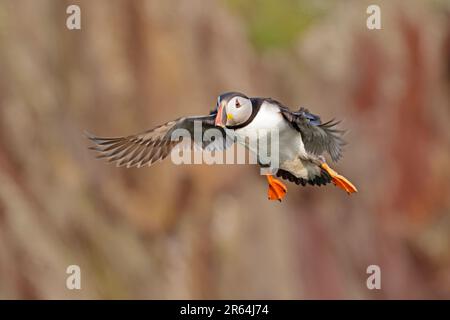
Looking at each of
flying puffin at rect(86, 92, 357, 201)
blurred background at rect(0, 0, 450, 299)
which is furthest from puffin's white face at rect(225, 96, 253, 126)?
blurred background at rect(0, 0, 450, 299)

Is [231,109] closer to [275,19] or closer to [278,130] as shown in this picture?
[278,130]

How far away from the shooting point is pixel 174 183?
14625 mm

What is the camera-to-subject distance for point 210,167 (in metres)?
14.6

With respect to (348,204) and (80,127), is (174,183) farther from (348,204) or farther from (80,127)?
(348,204)

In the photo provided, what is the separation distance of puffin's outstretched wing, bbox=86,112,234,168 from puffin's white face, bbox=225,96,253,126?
890 mm

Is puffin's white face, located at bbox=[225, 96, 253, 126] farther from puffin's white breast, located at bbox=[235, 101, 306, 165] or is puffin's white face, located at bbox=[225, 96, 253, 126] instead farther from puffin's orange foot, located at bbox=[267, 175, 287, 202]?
puffin's orange foot, located at bbox=[267, 175, 287, 202]

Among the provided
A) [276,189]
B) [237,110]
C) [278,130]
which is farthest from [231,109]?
[276,189]

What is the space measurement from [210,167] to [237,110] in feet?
29.5

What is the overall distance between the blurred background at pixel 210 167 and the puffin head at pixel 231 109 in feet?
26.6

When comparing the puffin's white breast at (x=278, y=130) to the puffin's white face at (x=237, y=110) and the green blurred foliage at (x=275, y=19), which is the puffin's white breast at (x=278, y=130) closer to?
the puffin's white face at (x=237, y=110)

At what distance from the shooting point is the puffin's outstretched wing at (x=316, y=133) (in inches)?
233

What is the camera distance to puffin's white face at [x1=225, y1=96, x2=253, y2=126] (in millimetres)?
5621

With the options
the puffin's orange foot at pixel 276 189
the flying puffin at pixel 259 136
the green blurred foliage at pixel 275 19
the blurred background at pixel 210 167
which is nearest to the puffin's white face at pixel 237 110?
the flying puffin at pixel 259 136

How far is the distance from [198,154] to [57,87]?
2643mm
